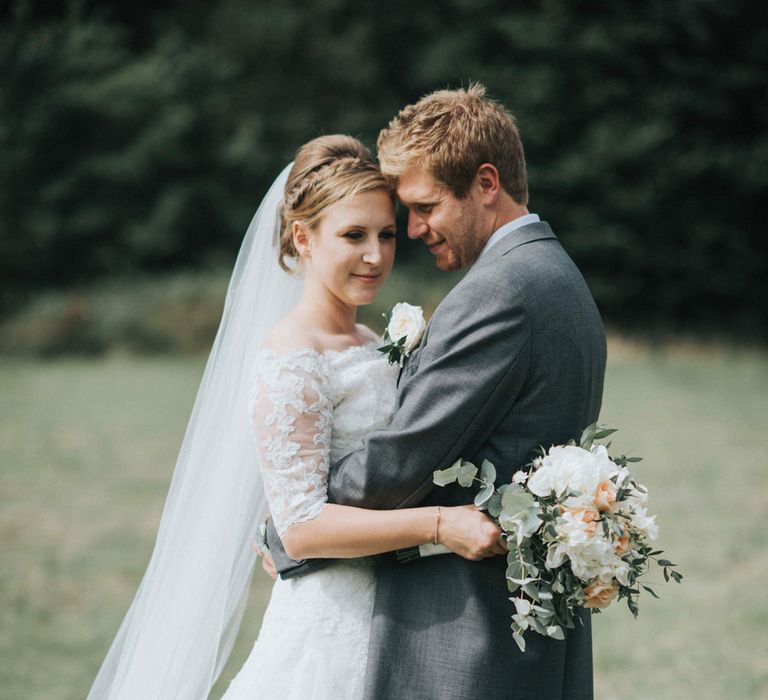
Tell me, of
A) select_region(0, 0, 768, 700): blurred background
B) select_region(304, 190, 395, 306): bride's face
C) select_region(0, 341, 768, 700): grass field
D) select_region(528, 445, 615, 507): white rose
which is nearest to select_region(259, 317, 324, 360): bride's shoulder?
select_region(304, 190, 395, 306): bride's face

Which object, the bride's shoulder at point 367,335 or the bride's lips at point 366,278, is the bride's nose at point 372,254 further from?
the bride's shoulder at point 367,335

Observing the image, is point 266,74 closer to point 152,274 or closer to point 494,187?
point 152,274

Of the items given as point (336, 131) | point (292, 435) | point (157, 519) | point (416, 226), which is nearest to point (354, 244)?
point (416, 226)

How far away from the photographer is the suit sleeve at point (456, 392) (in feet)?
8.01

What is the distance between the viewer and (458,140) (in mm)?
2688

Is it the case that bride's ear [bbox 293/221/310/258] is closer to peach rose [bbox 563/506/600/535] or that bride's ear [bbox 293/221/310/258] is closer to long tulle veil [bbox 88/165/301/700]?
long tulle veil [bbox 88/165/301/700]

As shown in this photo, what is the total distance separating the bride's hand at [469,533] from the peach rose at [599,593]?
0.23m

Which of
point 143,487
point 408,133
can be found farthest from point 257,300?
point 143,487

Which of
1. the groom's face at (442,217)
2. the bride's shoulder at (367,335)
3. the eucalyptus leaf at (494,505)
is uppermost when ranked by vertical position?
the groom's face at (442,217)

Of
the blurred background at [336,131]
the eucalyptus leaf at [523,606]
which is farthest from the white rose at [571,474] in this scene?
the blurred background at [336,131]

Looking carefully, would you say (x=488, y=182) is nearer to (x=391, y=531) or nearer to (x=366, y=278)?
(x=366, y=278)

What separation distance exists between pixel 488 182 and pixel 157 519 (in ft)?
20.6

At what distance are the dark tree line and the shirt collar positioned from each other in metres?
20.0

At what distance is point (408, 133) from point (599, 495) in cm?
117
